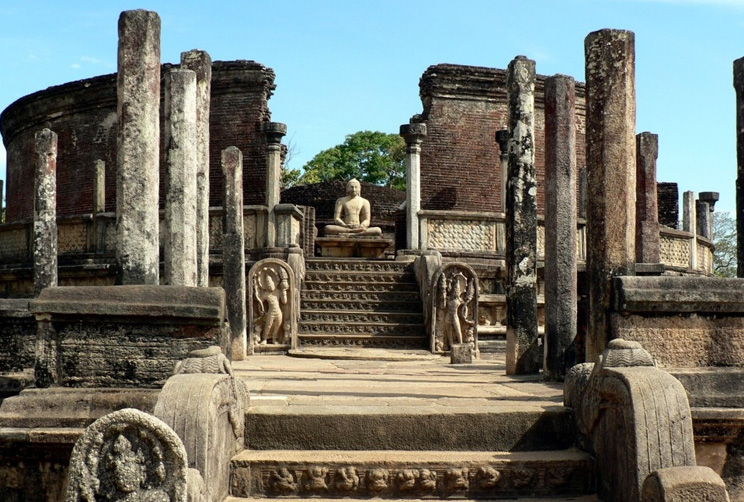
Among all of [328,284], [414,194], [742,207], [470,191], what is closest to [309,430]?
[742,207]

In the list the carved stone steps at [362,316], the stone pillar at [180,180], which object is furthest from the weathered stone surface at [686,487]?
the carved stone steps at [362,316]

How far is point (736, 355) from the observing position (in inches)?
252

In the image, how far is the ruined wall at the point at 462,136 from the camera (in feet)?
79.0

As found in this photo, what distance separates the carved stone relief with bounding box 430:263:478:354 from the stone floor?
2.68 ft

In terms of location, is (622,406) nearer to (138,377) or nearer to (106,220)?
(138,377)

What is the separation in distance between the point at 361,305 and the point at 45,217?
517 centimetres

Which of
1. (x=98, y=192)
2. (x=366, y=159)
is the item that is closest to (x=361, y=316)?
(x=98, y=192)

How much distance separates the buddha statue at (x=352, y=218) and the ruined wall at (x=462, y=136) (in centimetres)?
427

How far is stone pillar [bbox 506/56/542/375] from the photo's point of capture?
959 cm

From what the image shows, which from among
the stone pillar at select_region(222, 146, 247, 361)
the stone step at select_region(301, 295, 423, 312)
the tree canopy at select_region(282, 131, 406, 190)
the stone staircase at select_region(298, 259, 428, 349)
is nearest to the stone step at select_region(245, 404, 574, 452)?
the stone pillar at select_region(222, 146, 247, 361)

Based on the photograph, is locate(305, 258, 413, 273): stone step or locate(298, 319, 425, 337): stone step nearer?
locate(298, 319, 425, 337): stone step

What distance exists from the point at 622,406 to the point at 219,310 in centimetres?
253

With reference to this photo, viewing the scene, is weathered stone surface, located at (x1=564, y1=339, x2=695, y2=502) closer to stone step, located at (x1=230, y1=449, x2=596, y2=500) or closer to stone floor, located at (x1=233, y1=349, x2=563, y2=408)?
stone step, located at (x1=230, y1=449, x2=596, y2=500)

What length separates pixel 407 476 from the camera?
17.8ft
